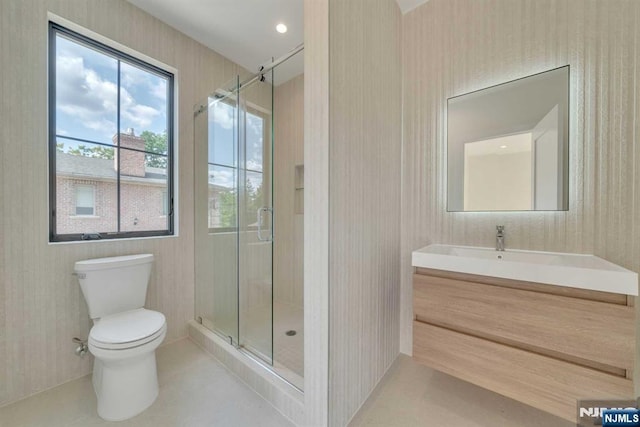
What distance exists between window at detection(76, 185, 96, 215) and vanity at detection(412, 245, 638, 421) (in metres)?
2.37

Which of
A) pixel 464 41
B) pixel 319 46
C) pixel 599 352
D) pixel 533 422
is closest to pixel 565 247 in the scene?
pixel 599 352

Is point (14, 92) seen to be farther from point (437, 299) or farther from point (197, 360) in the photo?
point (437, 299)

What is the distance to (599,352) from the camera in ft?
3.32

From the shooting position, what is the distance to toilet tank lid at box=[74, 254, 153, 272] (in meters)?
1.57

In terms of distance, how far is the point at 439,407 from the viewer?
1.43 meters

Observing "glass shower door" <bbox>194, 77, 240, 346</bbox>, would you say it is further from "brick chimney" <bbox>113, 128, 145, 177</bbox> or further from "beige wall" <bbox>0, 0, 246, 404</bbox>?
"beige wall" <bbox>0, 0, 246, 404</bbox>

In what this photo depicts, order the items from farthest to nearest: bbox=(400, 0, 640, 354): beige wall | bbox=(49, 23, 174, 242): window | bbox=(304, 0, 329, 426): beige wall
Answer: bbox=(49, 23, 174, 242): window
bbox=(400, 0, 640, 354): beige wall
bbox=(304, 0, 329, 426): beige wall

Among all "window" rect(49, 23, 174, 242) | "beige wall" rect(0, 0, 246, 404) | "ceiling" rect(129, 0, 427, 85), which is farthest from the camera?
"ceiling" rect(129, 0, 427, 85)

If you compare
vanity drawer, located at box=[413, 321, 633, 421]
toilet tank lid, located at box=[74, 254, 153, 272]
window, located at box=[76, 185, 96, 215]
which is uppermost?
window, located at box=[76, 185, 96, 215]

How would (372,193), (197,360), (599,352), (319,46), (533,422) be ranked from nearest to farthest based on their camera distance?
(599,352) < (319,46) < (533,422) < (372,193) < (197,360)

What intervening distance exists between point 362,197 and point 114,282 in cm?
181

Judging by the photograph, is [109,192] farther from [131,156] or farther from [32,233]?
[32,233]

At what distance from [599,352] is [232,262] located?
2.21m

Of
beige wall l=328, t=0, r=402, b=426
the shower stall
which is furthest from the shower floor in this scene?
beige wall l=328, t=0, r=402, b=426
